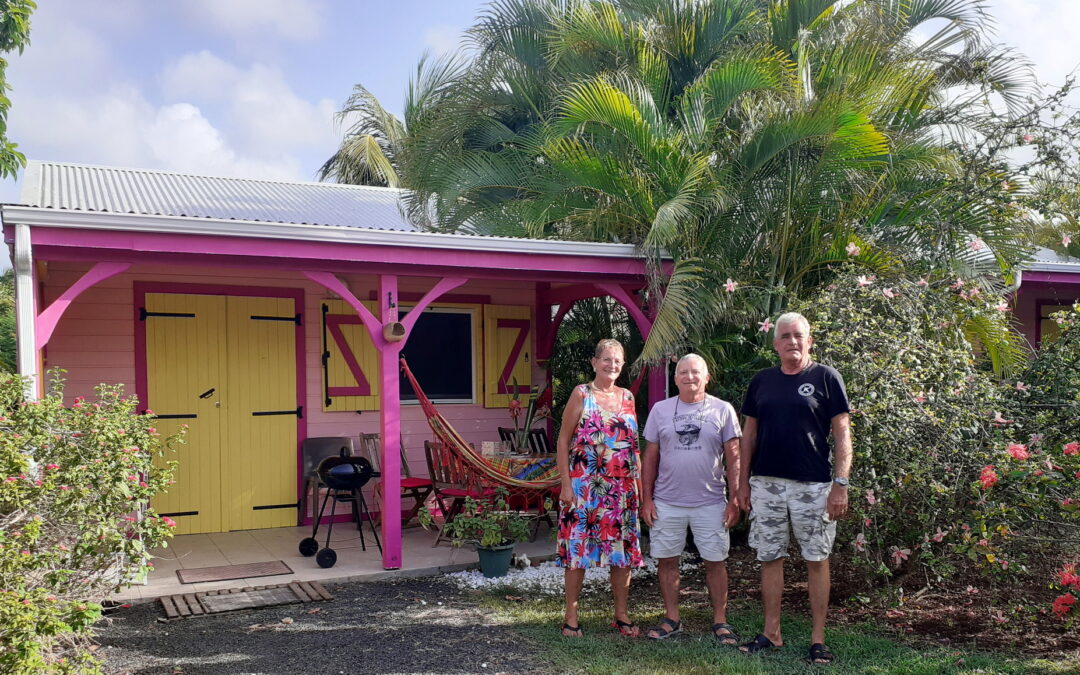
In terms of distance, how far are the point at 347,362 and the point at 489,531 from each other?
102 inches

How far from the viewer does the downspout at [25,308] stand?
13.9 ft

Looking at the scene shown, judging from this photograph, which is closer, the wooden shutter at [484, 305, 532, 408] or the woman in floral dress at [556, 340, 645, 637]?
the woman in floral dress at [556, 340, 645, 637]

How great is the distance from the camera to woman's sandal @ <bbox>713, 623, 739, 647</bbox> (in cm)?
384

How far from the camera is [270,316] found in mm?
6832

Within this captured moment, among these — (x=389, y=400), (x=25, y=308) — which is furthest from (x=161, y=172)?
(x=389, y=400)

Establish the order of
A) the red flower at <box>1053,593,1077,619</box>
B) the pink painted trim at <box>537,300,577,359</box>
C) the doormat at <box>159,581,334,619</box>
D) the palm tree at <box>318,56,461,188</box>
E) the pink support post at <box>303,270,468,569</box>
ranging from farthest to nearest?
1. the palm tree at <box>318,56,461,188</box>
2. the pink painted trim at <box>537,300,577,359</box>
3. the pink support post at <box>303,270,468,569</box>
4. the doormat at <box>159,581,334,619</box>
5. the red flower at <box>1053,593,1077,619</box>

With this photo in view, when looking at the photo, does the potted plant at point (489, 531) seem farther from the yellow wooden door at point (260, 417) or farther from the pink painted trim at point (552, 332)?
the pink painted trim at point (552, 332)

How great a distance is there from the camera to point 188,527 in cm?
648

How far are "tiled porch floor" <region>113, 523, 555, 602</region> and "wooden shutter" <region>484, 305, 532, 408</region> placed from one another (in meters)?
1.49

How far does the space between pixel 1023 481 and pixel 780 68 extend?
11.5ft

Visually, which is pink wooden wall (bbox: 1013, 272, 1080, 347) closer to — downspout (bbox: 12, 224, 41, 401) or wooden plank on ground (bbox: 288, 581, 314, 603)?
wooden plank on ground (bbox: 288, 581, 314, 603)

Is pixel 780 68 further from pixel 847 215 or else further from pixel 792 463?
pixel 792 463

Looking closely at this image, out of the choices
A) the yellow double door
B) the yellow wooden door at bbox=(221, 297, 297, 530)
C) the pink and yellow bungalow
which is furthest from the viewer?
the yellow wooden door at bbox=(221, 297, 297, 530)

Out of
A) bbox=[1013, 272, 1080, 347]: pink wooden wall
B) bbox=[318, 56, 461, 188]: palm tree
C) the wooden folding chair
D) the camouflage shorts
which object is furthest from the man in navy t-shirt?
bbox=[318, 56, 461, 188]: palm tree
